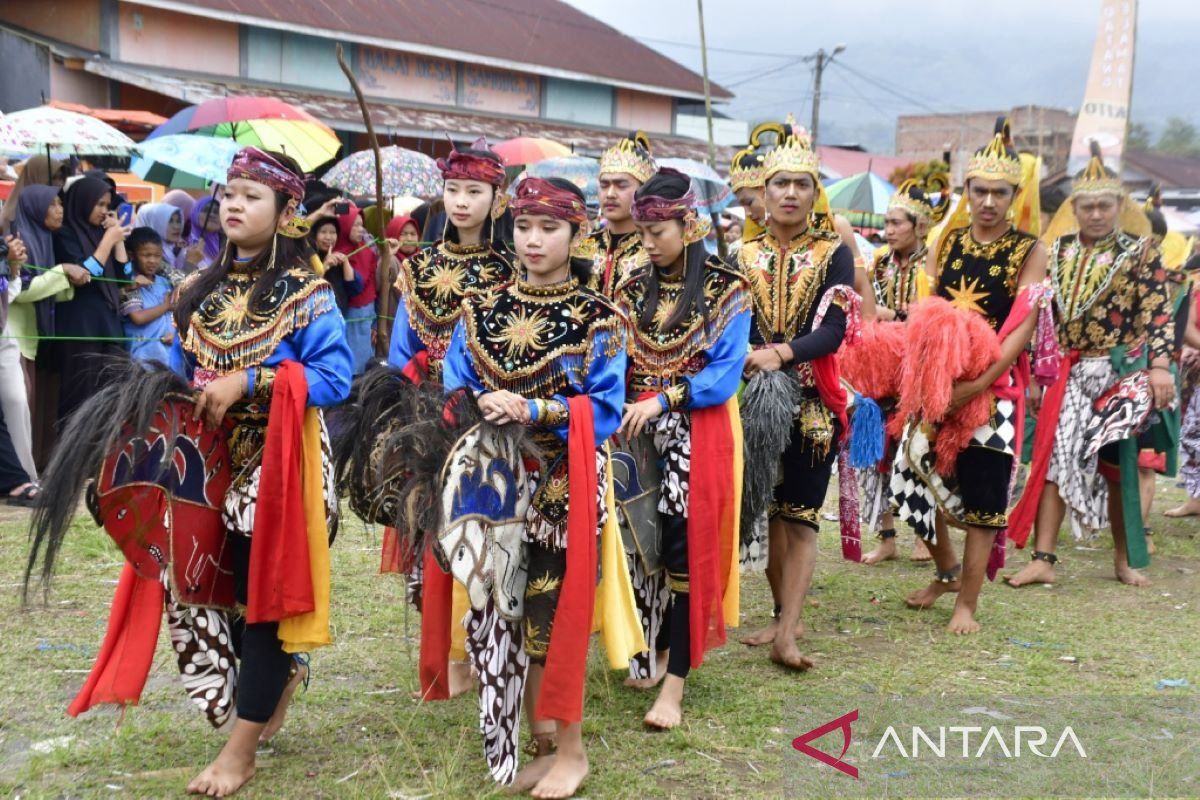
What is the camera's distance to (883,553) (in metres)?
7.82

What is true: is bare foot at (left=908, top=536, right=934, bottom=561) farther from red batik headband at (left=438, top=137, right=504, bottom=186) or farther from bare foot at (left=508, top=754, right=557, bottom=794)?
bare foot at (left=508, top=754, right=557, bottom=794)

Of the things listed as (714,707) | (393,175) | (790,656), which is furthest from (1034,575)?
(393,175)

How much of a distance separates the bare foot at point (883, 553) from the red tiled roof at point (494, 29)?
53.5 feet

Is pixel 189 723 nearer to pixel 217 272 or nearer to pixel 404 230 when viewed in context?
pixel 217 272

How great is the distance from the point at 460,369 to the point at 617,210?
1.78 meters

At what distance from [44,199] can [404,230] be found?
3.46 meters

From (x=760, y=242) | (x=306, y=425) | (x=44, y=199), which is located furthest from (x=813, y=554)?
(x=44, y=199)

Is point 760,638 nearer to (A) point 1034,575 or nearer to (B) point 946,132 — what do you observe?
(A) point 1034,575

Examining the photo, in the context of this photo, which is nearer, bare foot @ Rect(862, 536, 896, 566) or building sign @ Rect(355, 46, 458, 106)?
bare foot @ Rect(862, 536, 896, 566)

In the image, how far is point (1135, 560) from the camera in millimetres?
7309

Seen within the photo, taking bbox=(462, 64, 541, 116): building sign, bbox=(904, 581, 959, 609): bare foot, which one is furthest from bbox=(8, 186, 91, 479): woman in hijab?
bbox=(462, 64, 541, 116): building sign

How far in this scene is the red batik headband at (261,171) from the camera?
388 cm

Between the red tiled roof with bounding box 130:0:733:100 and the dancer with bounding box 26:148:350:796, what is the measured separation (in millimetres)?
17544

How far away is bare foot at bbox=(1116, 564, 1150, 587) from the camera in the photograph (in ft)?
23.9
